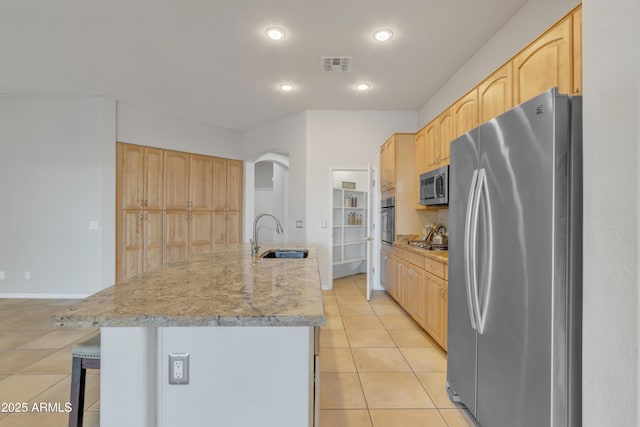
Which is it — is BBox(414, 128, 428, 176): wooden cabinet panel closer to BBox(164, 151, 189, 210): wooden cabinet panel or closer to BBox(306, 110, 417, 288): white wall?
BBox(306, 110, 417, 288): white wall

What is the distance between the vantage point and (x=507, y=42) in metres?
2.56

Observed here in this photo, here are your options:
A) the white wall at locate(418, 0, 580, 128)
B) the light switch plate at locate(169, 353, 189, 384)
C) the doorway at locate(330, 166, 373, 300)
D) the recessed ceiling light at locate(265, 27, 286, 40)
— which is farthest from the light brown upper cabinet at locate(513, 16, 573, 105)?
the doorway at locate(330, 166, 373, 300)

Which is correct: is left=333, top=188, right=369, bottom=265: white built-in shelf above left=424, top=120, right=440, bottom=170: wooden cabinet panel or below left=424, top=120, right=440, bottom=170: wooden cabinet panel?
below

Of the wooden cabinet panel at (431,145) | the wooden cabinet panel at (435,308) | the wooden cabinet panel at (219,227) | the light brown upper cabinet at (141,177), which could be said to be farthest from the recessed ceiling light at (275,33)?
the wooden cabinet panel at (219,227)

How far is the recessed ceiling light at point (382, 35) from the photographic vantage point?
106 inches

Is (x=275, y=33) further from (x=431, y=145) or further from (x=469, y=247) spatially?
(x=469, y=247)

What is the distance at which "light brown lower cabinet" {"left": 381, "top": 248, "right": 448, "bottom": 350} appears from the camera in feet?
8.51

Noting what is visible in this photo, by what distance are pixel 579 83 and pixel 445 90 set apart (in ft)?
7.66

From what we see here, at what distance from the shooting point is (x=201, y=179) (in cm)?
552

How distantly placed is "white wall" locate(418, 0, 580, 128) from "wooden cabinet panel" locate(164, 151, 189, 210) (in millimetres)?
4184

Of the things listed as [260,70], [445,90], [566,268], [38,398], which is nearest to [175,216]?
[260,70]

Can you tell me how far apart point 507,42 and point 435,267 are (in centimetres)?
199

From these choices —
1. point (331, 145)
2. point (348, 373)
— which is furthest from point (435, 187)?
point (331, 145)

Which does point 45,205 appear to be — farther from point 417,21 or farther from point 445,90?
point 445,90
